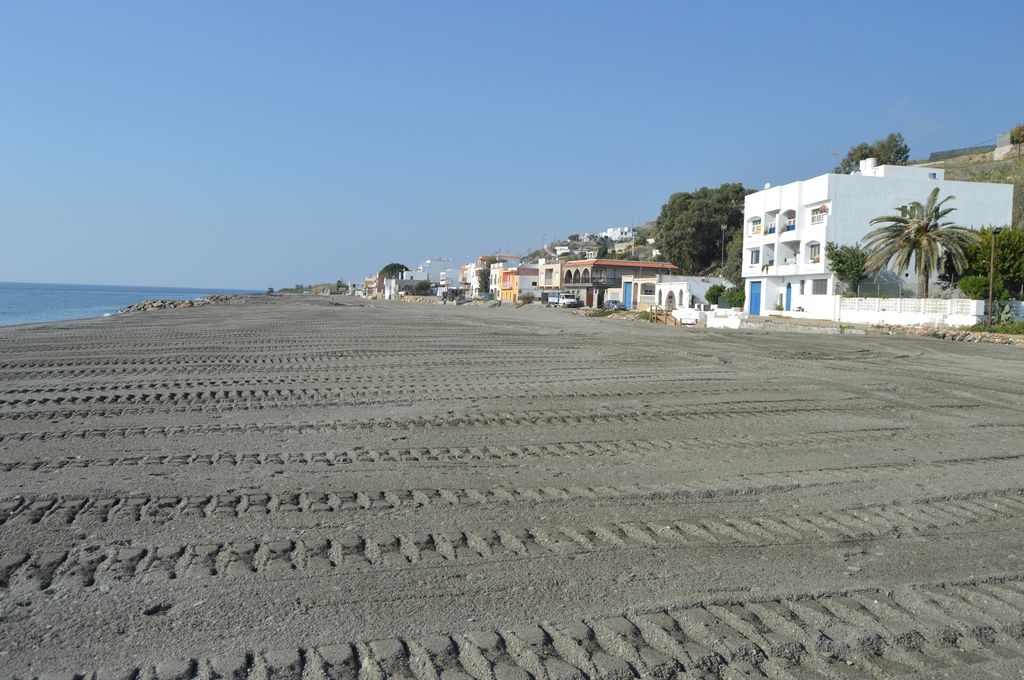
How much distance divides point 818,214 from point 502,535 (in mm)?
40470

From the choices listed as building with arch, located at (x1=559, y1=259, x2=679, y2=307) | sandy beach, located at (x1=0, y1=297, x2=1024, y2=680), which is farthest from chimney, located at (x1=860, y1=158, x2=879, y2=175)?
sandy beach, located at (x1=0, y1=297, x2=1024, y2=680)

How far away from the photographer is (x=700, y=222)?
75188mm

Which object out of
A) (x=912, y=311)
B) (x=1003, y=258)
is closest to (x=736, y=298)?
(x=912, y=311)

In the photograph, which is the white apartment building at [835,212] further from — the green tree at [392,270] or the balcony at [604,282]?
the green tree at [392,270]

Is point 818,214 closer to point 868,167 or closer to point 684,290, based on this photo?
point 868,167

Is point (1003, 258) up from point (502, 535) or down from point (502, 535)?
up

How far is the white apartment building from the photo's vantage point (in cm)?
3909

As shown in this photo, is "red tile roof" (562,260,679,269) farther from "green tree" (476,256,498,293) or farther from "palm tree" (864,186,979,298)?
"green tree" (476,256,498,293)

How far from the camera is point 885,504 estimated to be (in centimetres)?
561

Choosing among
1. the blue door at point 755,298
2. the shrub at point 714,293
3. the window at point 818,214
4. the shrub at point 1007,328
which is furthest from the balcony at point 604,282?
the shrub at point 1007,328

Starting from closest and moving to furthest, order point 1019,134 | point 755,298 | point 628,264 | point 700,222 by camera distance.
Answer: point 755,298 → point 1019,134 → point 700,222 → point 628,264

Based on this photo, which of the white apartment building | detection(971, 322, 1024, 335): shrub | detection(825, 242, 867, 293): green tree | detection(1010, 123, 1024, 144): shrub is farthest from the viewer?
detection(1010, 123, 1024, 144): shrub

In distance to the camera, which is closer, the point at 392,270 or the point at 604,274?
the point at 604,274

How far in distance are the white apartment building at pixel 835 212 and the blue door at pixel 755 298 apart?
1942 millimetres
